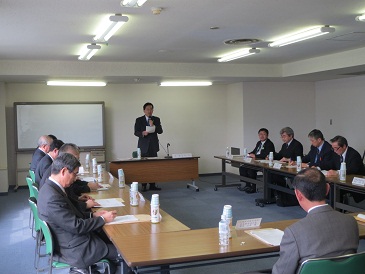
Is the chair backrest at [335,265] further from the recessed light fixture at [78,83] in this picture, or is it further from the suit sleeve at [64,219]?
the recessed light fixture at [78,83]

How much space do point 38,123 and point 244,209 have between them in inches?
207

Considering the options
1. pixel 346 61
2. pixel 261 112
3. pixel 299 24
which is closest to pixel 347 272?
pixel 299 24

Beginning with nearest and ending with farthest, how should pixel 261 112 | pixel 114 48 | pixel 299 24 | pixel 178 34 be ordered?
pixel 299 24 < pixel 178 34 < pixel 114 48 < pixel 261 112

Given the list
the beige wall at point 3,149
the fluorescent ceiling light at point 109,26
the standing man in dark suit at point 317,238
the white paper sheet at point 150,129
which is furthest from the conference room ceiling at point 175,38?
the standing man in dark suit at point 317,238

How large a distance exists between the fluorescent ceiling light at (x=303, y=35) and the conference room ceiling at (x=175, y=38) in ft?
0.29

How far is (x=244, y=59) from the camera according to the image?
8.32 meters

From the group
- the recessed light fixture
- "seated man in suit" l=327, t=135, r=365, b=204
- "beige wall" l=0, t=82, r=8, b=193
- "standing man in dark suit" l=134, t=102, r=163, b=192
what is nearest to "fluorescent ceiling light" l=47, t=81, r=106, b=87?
the recessed light fixture

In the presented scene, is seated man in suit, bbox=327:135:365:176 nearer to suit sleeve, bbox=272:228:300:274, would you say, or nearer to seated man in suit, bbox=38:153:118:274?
seated man in suit, bbox=38:153:118:274

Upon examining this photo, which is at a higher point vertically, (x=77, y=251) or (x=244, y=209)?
(x=77, y=251)

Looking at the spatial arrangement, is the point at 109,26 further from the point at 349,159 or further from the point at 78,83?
the point at 78,83

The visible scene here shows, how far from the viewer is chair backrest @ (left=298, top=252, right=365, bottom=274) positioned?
200 centimetres

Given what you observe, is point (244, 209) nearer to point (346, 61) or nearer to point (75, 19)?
point (346, 61)

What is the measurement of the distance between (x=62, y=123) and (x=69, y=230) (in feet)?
22.9

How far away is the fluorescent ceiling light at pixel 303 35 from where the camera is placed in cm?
527
